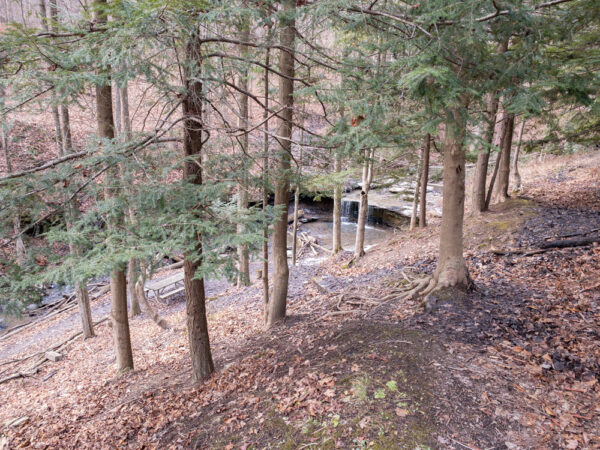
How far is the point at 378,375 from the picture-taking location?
3.92 meters

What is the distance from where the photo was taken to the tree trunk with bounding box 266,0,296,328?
533 centimetres

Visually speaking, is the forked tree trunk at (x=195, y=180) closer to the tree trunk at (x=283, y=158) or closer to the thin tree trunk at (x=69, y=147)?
the tree trunk at (x=283, y=158)

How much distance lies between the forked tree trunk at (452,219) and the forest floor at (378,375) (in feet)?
1.38

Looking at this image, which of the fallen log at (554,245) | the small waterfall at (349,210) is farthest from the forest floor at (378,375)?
the small waterfall at (349,210)

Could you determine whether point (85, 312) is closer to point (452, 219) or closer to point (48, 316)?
point (48, 316)

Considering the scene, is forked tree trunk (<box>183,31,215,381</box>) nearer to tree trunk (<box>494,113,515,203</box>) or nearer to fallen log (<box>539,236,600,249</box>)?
fallen log (<box>539,236,600,249</box>)

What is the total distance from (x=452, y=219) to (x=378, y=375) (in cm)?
321

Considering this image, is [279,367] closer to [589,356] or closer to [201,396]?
[201,396]

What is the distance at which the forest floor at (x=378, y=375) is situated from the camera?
324 centimetres

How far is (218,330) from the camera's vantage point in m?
8.54

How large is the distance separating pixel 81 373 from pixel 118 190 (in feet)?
18.8

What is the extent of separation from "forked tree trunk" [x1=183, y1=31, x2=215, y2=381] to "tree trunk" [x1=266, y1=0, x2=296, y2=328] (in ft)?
3.82

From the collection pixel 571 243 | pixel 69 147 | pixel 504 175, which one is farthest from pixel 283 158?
pixel 504 175

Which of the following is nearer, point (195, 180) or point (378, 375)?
point (378, 375)
